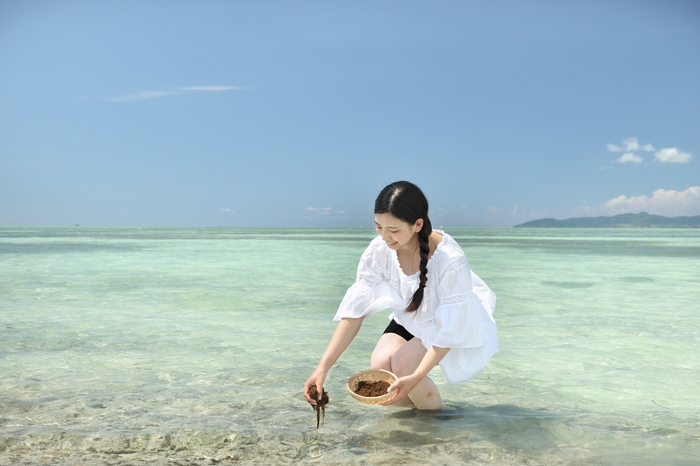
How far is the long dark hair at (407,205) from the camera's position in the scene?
2553 millimetres

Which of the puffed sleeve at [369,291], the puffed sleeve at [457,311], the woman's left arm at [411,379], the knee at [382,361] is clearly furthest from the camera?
the knee at [382,361]

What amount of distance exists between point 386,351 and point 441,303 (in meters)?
0.49

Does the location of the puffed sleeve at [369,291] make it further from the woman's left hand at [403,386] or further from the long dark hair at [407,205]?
the woman's left hand at [403,386]

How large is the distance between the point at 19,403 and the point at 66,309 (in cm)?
399

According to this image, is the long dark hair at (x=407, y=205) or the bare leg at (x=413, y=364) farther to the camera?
the bare leg at (x=413, y=364)

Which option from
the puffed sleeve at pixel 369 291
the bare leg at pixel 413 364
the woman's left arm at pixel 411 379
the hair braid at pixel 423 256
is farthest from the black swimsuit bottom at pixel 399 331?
the woman's left arm at pixel 411 379

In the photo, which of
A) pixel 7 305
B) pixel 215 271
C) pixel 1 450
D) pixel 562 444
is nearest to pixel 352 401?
pixel 562 444

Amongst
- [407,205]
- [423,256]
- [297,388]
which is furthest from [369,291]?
[297,388]

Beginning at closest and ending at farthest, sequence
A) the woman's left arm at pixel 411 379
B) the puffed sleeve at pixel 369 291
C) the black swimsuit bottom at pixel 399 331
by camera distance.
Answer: the woman's left arm at pixel 411 379
the puffed sleeve at pixel 369 291
the black swimsuit bottom at pixel 399 331

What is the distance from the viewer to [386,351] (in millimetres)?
3062

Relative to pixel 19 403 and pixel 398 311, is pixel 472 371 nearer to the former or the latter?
pixel 398 311

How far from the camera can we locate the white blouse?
270 cm

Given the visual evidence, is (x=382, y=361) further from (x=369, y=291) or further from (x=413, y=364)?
(x=369, y=291)

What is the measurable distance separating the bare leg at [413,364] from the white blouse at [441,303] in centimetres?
5
